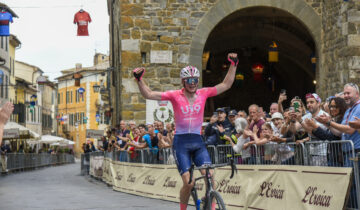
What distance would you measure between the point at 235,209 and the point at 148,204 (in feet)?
8.59

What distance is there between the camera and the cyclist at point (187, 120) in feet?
26.3

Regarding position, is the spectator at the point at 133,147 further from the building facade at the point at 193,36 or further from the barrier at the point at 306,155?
the barrier at the point at 306,155

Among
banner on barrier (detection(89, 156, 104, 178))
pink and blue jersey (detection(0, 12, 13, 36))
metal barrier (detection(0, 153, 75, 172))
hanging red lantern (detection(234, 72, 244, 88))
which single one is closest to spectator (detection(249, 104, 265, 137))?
pink and blue jersey (detection(0, 12, 13, 36))

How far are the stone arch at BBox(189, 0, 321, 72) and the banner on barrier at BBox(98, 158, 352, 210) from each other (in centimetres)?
617

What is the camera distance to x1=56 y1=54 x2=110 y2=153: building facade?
84.4m

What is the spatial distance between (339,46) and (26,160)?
2523 centimetres

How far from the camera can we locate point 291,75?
104 ft

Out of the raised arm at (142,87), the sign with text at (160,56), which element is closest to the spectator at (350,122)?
the raised arm at (142,87)

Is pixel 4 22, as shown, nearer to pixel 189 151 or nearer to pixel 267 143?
pixel 267 143

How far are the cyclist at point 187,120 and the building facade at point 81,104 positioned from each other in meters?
72.8

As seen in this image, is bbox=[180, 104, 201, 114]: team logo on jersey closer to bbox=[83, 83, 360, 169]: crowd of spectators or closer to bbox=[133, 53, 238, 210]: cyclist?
bbox=[133, 53, 238, 210]: cyclist

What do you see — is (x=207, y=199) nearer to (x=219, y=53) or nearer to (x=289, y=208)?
(x=289, y=208)

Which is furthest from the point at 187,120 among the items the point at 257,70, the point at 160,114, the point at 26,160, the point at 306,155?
the point at 26,160

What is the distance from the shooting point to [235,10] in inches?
778
